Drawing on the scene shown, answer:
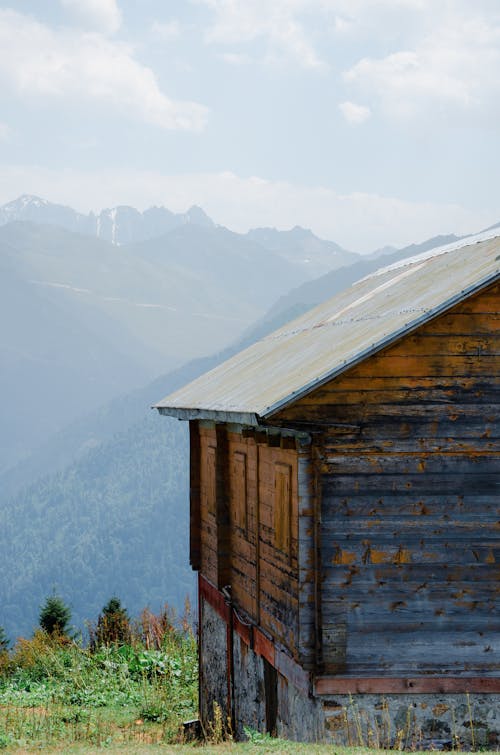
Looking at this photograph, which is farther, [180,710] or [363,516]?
[180,710]

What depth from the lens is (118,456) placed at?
187000 millimetres

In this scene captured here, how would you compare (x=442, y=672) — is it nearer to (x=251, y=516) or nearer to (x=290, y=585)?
(x=290, y=585)

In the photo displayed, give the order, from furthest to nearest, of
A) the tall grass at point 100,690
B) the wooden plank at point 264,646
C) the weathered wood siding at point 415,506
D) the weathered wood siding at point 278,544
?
the tall grass at point 100,690, the wooden plank at point 264,646, the weathered wood siding at point 278,544, the weathered wood siding at point 415,506

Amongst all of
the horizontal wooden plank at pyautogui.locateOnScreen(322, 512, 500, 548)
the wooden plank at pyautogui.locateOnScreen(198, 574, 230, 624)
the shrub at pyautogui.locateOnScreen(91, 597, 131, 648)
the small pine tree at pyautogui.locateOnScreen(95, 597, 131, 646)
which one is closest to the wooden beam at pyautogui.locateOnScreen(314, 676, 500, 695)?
the horizontal wooden plank at pyautogui.locateOnScreen(322, 512, 500, 548)

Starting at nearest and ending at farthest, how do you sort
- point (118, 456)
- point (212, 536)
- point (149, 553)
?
point (212, 536) → point (149, 553) → point (118, 456)

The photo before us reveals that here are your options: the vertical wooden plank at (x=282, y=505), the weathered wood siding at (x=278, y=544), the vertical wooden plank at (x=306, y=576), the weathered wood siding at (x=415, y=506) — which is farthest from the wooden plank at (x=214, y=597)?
the weathered wood siding at (x=415, y=506)

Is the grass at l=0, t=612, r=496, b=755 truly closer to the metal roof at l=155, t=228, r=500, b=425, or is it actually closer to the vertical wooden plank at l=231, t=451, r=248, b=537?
the vertical wooden plank at l=231, t=451, r=248, b=537

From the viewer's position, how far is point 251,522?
15.8 meters

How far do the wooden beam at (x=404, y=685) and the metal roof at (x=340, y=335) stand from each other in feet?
10.3

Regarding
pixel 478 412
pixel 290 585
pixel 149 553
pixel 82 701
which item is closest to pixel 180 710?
pixel 82 701

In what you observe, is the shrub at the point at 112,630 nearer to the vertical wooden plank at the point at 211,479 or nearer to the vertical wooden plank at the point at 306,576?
the vertical wooden plank at the point at 211,479

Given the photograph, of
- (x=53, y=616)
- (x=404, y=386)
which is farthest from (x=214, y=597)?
(x=53, y=616)

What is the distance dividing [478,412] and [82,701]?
1182 cm

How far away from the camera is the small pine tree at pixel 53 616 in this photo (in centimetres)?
3294
